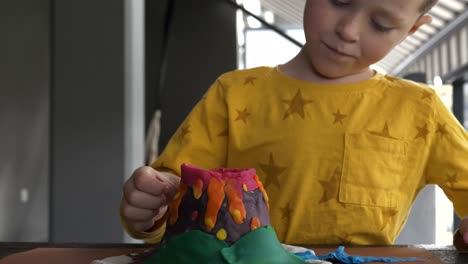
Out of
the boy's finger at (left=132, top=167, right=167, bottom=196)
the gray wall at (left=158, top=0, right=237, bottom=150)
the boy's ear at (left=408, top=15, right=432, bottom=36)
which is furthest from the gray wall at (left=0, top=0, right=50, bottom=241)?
the boy's finger at (left=132, top=167, right=167, bottom=196)

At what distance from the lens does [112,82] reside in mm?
3318

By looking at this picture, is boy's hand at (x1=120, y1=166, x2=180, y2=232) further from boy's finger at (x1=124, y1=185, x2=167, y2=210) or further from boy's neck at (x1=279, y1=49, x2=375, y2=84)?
boy's neck at (x1=279, y1=49, x2=375, y2=84)

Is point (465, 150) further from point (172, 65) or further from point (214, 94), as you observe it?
point (172, 65)

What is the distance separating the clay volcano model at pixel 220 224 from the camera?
64 cm

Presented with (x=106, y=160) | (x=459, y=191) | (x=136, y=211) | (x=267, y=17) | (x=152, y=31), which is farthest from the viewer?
(x=267, y=17)

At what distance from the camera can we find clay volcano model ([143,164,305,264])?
2.09 ft

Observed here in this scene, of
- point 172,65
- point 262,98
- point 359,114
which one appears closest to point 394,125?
point 359,114

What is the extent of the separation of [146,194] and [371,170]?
32 centimetres

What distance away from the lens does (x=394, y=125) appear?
0.97 meters

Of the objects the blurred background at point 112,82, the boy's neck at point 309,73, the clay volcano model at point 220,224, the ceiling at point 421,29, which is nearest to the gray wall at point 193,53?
the blurred background at point 112,82

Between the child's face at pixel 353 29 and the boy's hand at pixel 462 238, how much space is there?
0.73ft

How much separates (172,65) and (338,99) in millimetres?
7176

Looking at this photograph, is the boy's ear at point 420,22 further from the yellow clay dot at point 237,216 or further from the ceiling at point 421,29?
the ceiling at point 421,29

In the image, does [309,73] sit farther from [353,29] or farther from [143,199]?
[143,199]
